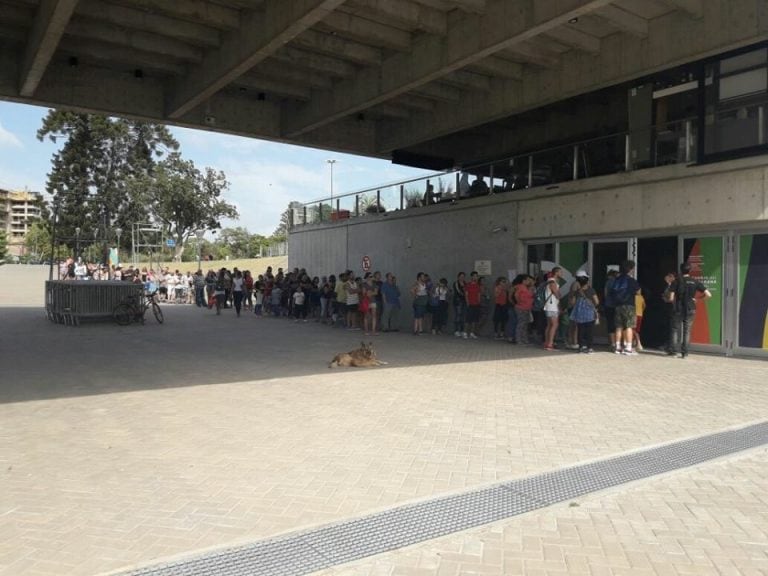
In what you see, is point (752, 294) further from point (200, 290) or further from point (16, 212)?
point (16, 212)

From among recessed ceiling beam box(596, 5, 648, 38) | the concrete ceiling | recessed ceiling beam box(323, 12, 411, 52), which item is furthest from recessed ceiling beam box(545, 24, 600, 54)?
recessed ceiling beam box(323, 12, 411, 52)

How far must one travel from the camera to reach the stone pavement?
3.75m

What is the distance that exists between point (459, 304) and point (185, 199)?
145 ft

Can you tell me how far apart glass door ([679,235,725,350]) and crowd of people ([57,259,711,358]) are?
12.7 inches

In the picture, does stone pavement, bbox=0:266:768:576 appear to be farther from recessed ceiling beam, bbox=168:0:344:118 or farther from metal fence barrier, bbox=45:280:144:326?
metal fence barrier, bbox=45:280:144:326

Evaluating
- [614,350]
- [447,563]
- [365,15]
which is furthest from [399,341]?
[447,563]

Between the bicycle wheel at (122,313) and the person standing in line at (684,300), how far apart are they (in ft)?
48.2

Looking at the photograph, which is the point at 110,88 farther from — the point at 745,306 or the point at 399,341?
the point at 745,306

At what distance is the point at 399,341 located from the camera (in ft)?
51.3

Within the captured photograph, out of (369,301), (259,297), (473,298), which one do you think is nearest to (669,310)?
(473,298)

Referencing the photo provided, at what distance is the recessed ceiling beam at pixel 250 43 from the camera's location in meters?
11.3

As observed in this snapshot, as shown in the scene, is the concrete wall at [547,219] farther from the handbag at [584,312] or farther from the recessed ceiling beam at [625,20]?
the recessed ceiling beam at [625,20]

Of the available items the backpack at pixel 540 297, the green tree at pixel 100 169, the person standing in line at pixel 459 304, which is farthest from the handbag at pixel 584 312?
the green tree at pixel 100 169

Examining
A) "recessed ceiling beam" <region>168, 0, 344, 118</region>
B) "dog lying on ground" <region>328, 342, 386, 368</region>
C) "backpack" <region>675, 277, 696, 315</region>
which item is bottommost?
"dog lying on ground" <region>328, 342, 386, 368</region>
